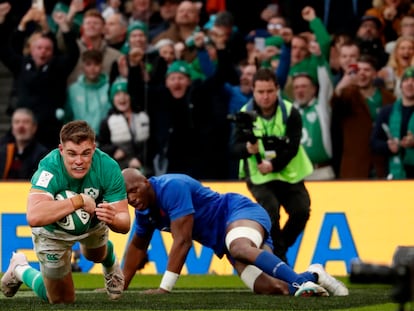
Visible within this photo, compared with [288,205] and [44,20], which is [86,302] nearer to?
[288,205]

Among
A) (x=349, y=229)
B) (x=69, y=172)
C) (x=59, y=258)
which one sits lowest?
(x=349, y=229)

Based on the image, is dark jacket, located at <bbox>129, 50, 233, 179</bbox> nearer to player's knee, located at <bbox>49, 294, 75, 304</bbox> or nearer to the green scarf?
the green scarf

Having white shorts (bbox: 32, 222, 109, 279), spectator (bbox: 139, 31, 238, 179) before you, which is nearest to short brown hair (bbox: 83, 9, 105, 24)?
spectator (bbox: 139, 31, 238, 179)

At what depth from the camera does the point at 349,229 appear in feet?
50.6

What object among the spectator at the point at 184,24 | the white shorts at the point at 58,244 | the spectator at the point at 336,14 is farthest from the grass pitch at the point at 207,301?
the spectator at the point at 184,24

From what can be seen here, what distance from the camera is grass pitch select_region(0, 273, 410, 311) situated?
32.1 feet

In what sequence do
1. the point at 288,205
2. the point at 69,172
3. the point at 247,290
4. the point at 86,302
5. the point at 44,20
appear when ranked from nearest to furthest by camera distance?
the point at 69,172 → the point at 86,302 → the point at 247,290 → the point at 288,205 → the point at 44,20

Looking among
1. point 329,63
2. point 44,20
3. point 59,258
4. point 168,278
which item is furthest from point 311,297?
point 44,20

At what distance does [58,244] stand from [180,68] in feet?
23.8

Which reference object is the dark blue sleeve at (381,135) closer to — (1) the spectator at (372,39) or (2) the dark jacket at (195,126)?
(1) the spectator at (372,39)

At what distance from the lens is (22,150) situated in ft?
55.7

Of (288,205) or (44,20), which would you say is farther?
(44,20)

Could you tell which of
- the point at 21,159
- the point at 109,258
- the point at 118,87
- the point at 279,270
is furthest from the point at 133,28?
the point at 279,270

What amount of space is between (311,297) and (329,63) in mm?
6603
